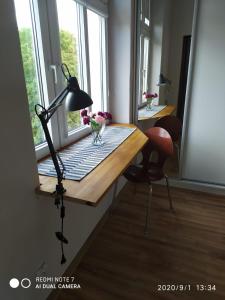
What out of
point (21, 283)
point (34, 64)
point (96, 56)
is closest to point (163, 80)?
point (96, 56)

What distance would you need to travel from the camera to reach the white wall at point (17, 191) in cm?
88

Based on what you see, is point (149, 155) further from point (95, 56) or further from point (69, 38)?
point (69, 38)

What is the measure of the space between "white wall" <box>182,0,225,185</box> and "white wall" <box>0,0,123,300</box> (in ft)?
5.82


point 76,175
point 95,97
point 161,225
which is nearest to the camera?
point 76,175

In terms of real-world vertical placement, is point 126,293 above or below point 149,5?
below

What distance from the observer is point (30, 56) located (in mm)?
1337

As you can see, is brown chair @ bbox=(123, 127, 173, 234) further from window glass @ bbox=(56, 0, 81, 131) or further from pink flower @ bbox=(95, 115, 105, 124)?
window glass @ bbox=(56, 0, 81, 131)

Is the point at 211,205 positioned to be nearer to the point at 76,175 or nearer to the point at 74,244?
the point at 74,244

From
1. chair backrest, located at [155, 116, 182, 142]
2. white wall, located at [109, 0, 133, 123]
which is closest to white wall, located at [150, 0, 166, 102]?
white wall, located at [109, 0, 133, 123]

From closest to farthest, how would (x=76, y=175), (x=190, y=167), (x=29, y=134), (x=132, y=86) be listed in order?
(x=29, y=134) < (x=76, y=175) < (x=132, y=86) < (x=190, y=167)

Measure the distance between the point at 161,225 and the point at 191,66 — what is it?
5.24ft

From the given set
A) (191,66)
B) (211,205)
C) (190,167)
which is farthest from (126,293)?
(191,66)

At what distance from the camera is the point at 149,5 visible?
2.26 m

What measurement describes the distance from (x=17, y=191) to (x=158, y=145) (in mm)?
1303
